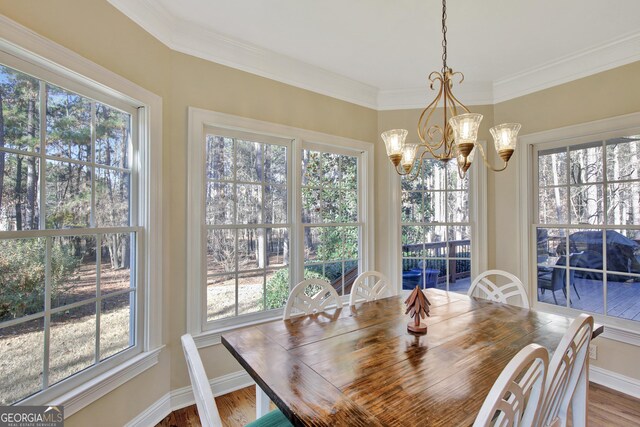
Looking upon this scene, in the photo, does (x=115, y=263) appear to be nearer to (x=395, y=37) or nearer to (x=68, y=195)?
(x=68, y=195)

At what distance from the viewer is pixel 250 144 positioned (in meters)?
2.63

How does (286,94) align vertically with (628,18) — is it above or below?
below

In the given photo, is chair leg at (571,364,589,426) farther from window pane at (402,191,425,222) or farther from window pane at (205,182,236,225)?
window pane at (205,182,236,225)

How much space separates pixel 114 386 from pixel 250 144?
1.93 metres

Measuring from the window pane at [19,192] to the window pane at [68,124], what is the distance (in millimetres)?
141

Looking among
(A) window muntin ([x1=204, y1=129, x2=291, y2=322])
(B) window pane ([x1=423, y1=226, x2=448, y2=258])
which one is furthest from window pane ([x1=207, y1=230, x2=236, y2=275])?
(B) window pane ([x1=423, y1=226, x2=448, y2=258])

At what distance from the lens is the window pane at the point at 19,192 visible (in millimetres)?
1388

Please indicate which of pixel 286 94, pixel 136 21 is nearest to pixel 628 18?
pixel 286 94

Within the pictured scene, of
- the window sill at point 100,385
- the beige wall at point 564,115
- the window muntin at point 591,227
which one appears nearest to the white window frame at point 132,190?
the window sill at point 100,385

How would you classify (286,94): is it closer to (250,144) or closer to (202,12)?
(250,144)

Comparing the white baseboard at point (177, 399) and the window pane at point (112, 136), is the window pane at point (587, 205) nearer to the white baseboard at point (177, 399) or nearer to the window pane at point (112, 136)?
the white baseboard at point (177, 399)

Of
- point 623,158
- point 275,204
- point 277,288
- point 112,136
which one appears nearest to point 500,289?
point 623,158

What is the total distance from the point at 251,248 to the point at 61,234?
1298 mm

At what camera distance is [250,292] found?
2.62m
